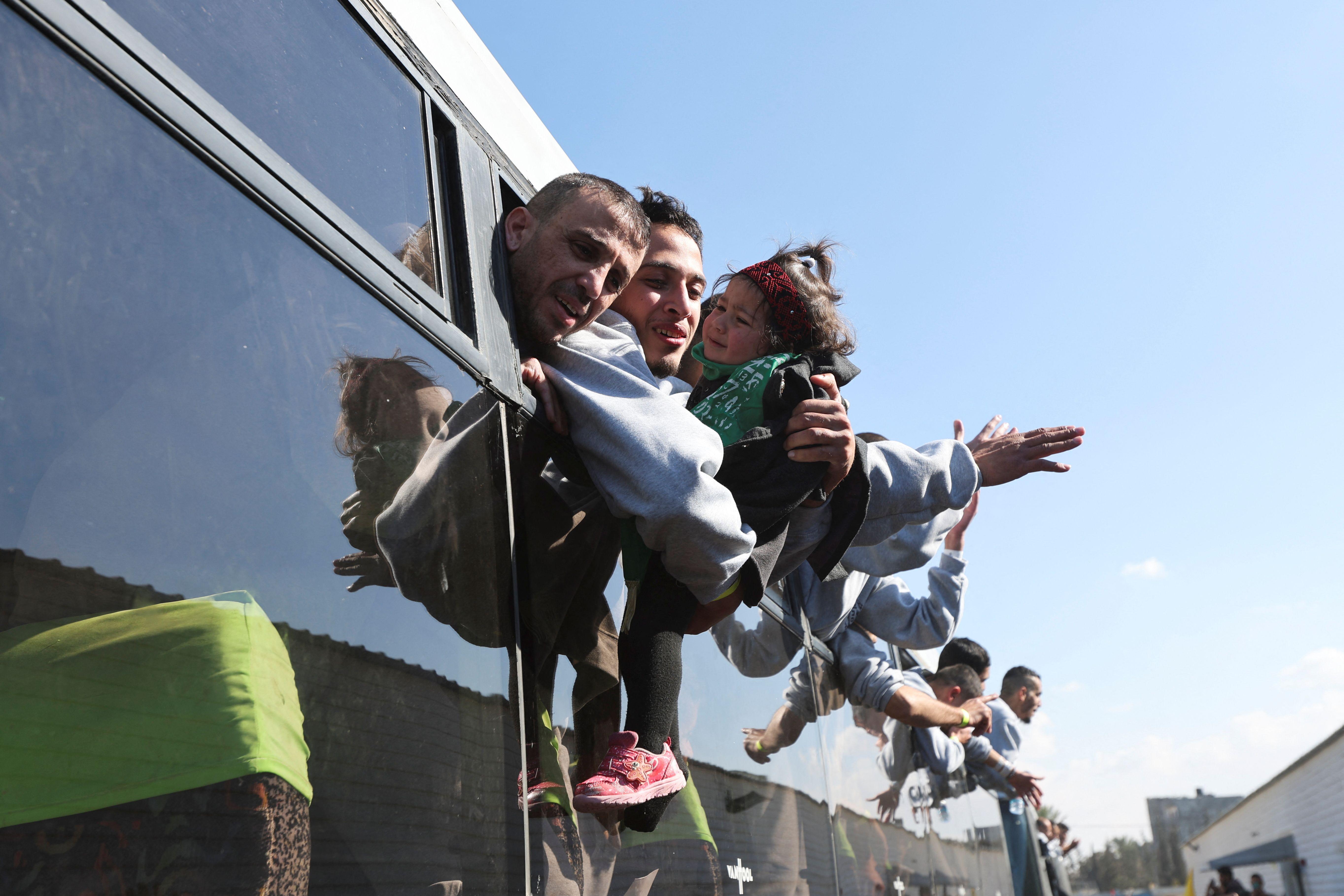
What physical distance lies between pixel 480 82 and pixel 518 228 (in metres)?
0.31

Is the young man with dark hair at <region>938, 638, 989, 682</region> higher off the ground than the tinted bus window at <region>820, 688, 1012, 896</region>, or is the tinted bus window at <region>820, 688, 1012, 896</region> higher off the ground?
the young man with dark hair at <region>938, 638, 989, 682</region>

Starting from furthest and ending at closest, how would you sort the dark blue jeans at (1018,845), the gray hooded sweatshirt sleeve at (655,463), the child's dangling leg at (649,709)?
1. the dark blue jeans at (1018,845)
2. the gray hooded sweatshirt sleeve at (655,463)
3. the child's dangling leg at (649,709)

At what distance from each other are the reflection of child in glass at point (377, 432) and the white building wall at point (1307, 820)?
28.7 metres

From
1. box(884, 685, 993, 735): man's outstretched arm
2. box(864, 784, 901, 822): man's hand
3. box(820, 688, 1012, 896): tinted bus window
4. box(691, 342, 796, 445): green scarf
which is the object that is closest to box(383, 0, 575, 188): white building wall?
box(691, 342, 796, 445): green scarf

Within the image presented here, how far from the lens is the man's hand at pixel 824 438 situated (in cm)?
203

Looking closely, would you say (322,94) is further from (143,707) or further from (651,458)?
(143,707)

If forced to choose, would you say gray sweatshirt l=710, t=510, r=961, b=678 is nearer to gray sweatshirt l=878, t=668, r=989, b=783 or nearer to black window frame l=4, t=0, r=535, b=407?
gray sweatshirt l=878, t=668, r=989, b=783

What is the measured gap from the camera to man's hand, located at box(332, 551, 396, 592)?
44.7 inches

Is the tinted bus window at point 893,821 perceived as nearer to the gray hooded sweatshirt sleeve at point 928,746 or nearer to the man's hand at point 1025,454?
the gray hooded sweatshirt sleeve at point 928,746

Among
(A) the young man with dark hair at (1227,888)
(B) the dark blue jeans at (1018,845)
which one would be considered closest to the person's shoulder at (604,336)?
(B) the dark blue jeans at (1018,845)

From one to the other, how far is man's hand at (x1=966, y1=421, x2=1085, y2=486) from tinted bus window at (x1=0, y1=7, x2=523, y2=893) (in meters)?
1.66

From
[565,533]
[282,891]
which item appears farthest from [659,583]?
[282,891]

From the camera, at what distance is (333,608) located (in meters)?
1.10

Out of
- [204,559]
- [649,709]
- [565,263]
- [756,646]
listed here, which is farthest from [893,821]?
[204,559]
